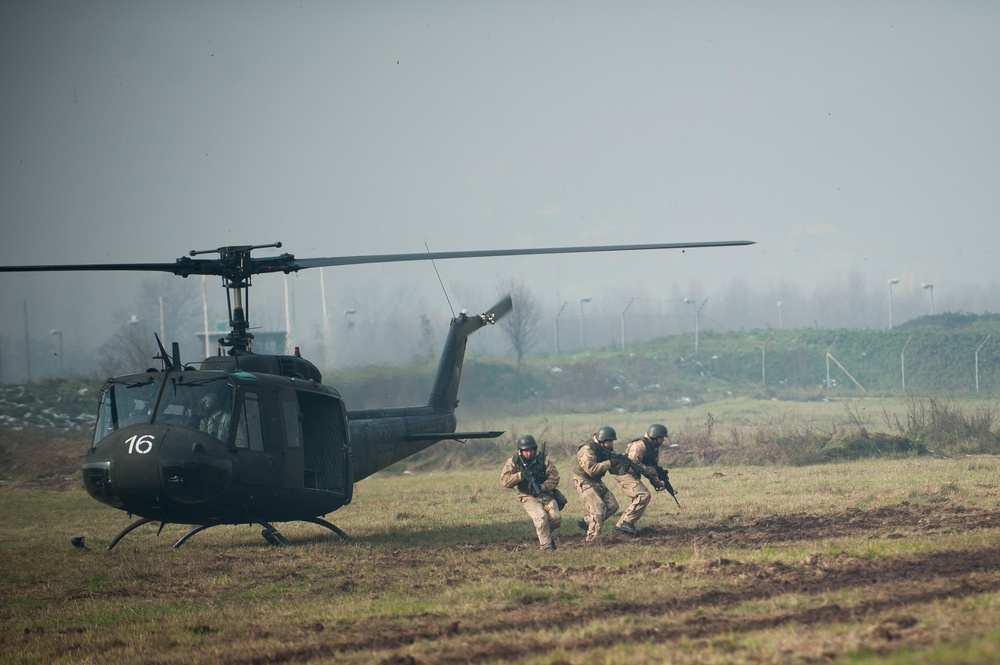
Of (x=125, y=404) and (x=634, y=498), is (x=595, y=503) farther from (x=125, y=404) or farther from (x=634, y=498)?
(x=125, y=404)

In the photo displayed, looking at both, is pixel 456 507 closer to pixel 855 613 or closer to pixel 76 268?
pixel 76 268

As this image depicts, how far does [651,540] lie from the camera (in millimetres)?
13484

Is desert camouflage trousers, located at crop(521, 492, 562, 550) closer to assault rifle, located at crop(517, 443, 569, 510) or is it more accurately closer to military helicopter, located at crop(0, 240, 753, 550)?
assault rifle, located at crop(517, 443, 569, 510)

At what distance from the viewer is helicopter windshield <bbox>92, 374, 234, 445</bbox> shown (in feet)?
41.9

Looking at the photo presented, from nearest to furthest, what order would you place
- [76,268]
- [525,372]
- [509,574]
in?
[509,574] → [76,268] → [525,372]

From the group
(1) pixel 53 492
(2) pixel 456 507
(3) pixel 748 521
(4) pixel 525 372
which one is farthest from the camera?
(4) pixel 525 372

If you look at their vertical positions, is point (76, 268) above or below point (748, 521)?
above

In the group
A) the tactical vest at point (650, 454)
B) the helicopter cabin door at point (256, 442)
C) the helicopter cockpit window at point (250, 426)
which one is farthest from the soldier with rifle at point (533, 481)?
the helicopter cockpit window at point (250, 426)

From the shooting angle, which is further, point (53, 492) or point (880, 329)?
point (880, 329)

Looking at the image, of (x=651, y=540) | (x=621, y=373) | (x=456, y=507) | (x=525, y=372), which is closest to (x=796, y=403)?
(x=621, y=373)

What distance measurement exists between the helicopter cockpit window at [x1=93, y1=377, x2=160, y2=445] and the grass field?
176 centimetres

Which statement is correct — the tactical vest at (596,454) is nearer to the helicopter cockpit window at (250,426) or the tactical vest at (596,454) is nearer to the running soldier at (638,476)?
the running soldier at (638,476)

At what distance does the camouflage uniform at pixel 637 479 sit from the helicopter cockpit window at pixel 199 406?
17.7ft

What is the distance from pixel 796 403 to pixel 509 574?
43019 mm
